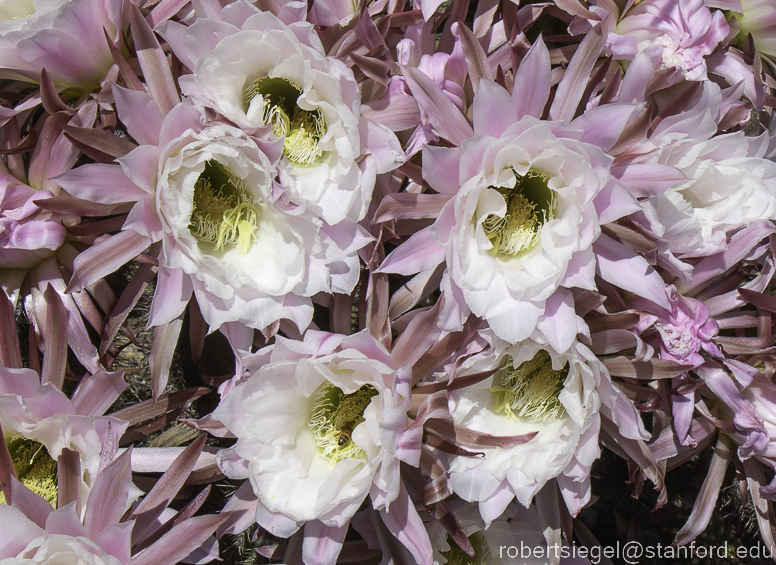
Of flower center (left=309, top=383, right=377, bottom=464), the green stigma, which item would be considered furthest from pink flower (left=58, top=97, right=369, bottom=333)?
the green stigma

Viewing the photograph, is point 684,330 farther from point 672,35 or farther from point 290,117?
point 290,117

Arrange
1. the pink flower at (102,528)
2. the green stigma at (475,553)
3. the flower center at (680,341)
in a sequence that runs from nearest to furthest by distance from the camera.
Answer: the pink flower at (102,528)
the flower center at (680,341)
the green stigma at (475,553)

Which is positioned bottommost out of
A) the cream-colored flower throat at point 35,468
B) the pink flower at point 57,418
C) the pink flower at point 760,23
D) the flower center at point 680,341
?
the cream-colored flower throat at point 35,468

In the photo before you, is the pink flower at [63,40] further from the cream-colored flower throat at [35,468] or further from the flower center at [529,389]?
the flower center at [529,389]

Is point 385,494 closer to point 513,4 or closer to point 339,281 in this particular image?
point 339,281

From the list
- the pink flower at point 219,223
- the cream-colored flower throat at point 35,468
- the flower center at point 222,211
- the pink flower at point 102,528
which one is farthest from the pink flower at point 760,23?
the cream-colored flower throat at point 35,468

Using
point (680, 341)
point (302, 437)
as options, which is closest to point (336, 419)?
point (302, 437)
